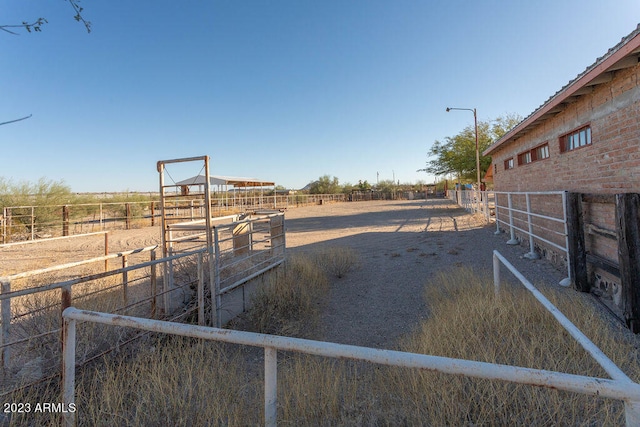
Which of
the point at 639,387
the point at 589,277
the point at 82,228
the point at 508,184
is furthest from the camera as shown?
the point at 82,228

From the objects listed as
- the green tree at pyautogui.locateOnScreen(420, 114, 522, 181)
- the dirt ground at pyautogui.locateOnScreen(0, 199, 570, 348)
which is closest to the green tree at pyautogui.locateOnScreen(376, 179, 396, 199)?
the green tree at pyautogui.locateOnScreen(420, 114, 522, 181)

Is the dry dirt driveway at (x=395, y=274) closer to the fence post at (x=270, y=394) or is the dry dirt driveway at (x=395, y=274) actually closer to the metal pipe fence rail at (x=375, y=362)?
the fence post at (x=270, y=394)

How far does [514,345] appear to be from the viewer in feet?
9.11

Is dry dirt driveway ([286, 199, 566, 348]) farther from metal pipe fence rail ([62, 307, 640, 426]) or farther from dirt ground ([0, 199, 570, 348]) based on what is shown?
metal pipe fence rail ([62, 307, 640, 426])

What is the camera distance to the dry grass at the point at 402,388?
1.96 m

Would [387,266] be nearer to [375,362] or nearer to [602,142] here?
[602,142]

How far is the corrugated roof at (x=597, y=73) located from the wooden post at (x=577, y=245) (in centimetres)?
179

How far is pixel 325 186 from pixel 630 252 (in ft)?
175

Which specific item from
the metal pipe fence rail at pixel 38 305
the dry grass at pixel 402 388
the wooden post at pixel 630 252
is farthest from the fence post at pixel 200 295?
the wooden post at pixel 630 252

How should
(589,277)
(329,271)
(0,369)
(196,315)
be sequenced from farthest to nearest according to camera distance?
1. (329,271)
2. (589,277)
3. (196,315)
4. (0,369)

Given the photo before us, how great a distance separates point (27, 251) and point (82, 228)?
6715 millimetres

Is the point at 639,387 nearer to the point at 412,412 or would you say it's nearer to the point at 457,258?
the point at 412,412

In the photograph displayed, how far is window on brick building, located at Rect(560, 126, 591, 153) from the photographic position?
563 centimetres

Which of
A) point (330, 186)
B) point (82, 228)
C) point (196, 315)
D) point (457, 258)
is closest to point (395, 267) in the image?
point (457, 258)
